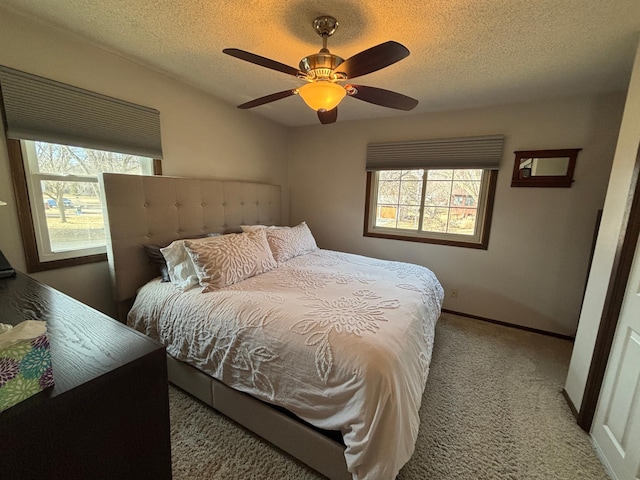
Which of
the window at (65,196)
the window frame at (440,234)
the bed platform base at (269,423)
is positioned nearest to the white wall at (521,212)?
the window frame at (440,234)

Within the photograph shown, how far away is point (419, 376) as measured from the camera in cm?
139

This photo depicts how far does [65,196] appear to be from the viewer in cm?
186

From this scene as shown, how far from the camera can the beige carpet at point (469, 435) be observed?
1.37m

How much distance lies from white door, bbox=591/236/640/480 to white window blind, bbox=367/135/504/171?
1.67 meters

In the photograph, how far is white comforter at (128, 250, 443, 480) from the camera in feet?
3.67

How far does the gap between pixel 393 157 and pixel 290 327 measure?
8.37ft

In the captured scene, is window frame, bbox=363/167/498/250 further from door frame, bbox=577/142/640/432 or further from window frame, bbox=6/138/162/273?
window frame, bbox=6/138/162/273

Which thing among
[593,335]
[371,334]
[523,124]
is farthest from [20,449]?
[523,124]

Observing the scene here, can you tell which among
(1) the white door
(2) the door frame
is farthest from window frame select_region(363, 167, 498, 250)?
(1) the white door

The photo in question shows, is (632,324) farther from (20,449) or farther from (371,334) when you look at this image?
(20,449)

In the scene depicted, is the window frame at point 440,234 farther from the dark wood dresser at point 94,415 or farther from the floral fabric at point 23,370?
the floral fabric at point 23,370

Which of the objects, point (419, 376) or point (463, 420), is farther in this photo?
point (463, 420)

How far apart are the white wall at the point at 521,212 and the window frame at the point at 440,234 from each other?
6cm

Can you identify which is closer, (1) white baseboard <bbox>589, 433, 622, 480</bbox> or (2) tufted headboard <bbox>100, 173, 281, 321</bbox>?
(1) white baseboard <bbox>589, 433, 622, 480</bbox>
